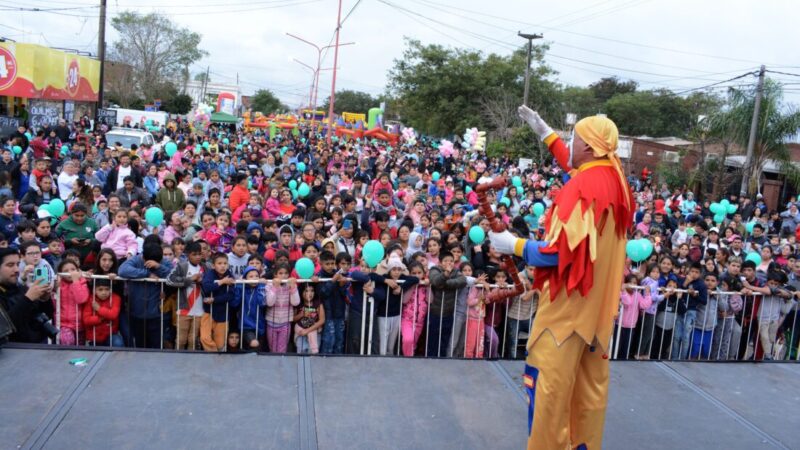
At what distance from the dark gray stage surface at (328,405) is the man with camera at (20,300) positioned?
0.35 metres

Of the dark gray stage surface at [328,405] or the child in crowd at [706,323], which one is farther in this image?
the child in crowd at [706,323]

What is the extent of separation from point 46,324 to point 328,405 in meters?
2.36

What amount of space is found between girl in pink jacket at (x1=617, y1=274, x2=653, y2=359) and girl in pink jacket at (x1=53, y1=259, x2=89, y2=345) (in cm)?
502

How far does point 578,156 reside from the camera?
12.2ft

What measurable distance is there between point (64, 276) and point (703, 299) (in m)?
6.14

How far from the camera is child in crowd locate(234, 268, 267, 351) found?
5.88m

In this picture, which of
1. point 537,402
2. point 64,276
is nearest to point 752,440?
point 537,402

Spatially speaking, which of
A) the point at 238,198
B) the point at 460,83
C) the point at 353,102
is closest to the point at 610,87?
the point at 460,83

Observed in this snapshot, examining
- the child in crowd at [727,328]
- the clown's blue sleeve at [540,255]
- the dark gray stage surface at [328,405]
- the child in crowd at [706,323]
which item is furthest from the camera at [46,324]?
the child in crowd at [727,328]

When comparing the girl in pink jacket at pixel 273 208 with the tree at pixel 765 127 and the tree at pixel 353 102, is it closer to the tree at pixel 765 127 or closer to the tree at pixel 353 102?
the tree at pixel 765 127

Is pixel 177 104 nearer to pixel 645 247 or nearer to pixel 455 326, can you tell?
pixel 645 247

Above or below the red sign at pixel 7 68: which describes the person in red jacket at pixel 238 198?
below

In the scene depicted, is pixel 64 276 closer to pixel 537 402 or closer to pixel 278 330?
pixel 278 330

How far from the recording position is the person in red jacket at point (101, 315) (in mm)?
5637
